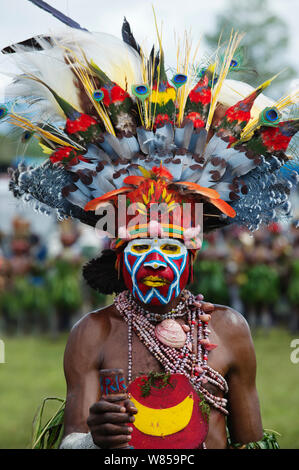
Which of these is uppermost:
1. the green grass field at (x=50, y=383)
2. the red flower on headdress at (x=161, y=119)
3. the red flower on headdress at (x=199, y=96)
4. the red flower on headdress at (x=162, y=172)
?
the red flower on headdress at (x=199, y=96)

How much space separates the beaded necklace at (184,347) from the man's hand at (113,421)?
451mm

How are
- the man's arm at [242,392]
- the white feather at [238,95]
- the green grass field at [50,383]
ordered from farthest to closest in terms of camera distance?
the green grass field at [50,383]
the white feather at [238,95]
the man's arm at [242,392]

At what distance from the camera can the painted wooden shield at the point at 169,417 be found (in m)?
2.99

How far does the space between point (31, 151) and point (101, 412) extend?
1482 millimetres

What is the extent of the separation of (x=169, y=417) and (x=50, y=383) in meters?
5.84

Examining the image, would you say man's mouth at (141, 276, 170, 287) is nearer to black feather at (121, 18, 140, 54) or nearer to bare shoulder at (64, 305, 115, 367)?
bare shoulder at (64, 305, 115, 367)

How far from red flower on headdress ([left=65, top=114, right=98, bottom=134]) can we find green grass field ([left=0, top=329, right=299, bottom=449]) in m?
3.19

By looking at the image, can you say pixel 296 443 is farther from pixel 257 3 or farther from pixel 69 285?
pixel 257 3

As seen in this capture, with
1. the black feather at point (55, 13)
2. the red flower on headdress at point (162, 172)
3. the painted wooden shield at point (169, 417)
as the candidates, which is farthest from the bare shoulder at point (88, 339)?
the black feather at point (55, 13)

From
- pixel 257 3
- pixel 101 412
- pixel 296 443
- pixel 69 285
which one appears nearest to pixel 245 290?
pixel 69 285

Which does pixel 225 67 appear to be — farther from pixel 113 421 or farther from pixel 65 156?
pixel 113 421

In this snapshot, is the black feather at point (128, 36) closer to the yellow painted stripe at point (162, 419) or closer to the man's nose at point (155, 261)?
the man's nose at point (155, 261)

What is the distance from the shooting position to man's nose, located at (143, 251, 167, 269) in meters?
2.97

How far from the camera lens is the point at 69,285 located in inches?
456
